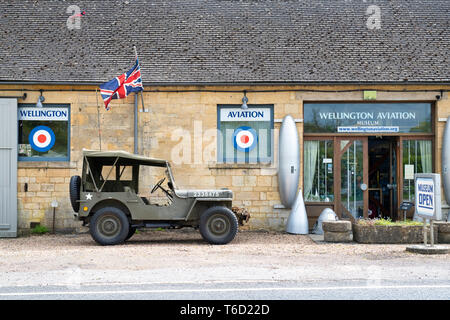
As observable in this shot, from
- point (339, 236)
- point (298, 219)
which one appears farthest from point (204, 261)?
point (298, 219)

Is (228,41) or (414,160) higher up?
(228,41)

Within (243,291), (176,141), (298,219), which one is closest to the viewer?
(243,291)

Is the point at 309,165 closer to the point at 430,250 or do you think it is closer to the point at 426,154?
the point at 426,154

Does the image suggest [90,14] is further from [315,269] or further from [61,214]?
[315,269]

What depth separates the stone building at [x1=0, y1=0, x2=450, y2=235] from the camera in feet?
46.8

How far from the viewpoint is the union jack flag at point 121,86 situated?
12.9 metres

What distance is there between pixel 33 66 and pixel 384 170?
31.8ft

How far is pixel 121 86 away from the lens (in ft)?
42.6

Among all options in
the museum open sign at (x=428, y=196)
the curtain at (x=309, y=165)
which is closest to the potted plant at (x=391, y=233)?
the museum open sign at (x=428, y=196)

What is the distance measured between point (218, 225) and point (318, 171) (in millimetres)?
4131

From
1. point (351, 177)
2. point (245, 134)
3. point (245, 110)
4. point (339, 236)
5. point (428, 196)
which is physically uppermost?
point (245, 110)
